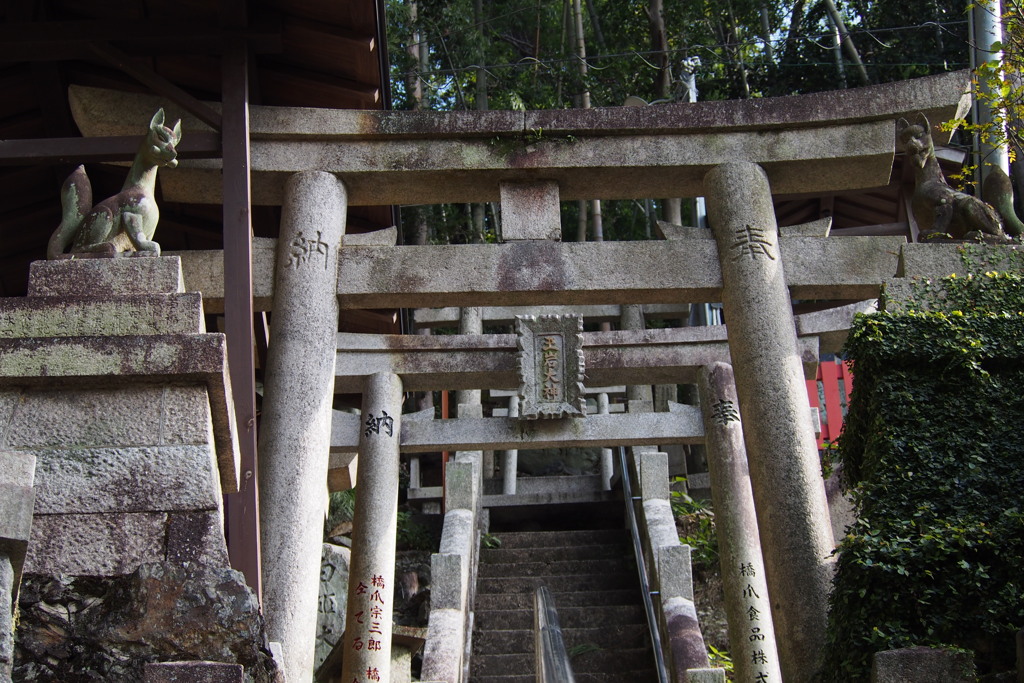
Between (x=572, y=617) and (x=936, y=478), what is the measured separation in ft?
21.4

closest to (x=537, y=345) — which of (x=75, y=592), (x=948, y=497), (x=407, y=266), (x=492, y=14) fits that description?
(x=407, y=266)

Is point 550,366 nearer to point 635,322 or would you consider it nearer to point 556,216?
point 556,216

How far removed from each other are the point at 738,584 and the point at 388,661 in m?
3.17

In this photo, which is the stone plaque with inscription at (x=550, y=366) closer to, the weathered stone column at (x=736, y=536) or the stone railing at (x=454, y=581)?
the weathered stone column at (x=736, y=536)

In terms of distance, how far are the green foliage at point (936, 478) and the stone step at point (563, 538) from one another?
282 inches

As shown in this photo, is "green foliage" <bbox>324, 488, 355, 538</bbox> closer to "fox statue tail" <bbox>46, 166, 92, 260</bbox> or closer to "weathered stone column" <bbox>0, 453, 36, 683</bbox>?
"fox statue tail" <bbox>46, 166, 92, 260</bbox>

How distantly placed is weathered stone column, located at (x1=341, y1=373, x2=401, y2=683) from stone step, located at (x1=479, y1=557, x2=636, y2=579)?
9.83 feet

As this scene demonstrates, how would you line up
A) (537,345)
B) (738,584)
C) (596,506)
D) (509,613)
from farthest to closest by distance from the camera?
(596,506) → (509,613) → (537,345) → (738,584)

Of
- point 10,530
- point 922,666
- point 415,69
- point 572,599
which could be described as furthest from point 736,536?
point 415,69

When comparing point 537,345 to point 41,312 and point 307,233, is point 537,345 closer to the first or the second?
point 307,233

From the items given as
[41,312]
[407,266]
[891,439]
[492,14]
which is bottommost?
[891,439]

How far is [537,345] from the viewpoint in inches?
420

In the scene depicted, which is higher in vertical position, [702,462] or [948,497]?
[702,462]

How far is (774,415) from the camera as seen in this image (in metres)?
7.13
